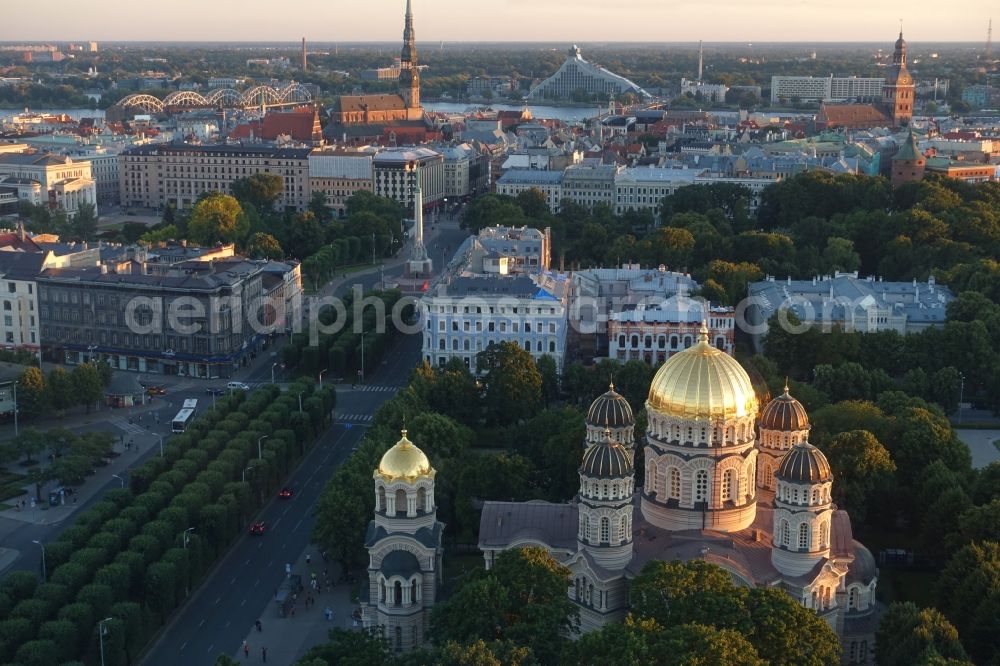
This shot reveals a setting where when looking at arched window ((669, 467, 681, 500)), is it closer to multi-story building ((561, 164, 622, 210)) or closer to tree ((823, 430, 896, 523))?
tree ((823, 430, 896, 523))

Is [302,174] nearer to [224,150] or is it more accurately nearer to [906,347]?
[224,150]

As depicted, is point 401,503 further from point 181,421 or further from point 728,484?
point 181,421

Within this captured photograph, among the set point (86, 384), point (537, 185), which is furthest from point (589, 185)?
point (86, 384)

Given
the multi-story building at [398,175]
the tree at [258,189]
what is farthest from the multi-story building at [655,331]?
the tree at [258,189]

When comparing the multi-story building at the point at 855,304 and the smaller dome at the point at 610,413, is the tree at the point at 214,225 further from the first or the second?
the smaller dome at the point at 610,413

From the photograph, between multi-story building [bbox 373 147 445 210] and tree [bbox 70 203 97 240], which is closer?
tree [bbox 70 203 97 240]

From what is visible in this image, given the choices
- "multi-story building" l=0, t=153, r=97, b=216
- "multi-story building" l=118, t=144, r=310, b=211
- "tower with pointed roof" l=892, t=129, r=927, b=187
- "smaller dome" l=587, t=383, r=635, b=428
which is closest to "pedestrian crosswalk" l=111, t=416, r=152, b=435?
"smaller dome" l=587, t=383, r=635, b=428
